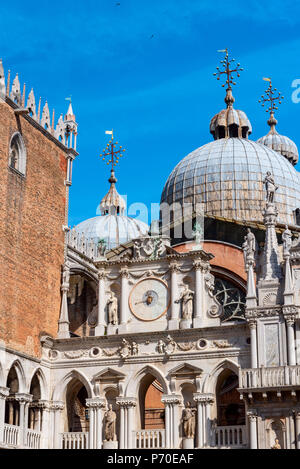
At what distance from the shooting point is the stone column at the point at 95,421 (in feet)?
103

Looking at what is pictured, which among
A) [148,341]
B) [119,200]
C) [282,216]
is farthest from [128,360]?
[119,200]

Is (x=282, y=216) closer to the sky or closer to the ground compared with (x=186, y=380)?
closer to the sky

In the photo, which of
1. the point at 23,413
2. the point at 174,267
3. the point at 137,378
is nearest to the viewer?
the point at 23,413

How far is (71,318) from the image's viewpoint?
37438 millimetres

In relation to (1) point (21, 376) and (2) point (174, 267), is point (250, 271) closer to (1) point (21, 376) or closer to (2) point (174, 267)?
(2) point (174, 267)

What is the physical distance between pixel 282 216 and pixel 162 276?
14522 millimetres

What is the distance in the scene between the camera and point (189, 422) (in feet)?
98.9

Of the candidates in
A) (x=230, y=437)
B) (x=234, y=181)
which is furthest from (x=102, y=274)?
(x=234, y=181)

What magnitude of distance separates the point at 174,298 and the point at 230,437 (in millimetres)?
5221

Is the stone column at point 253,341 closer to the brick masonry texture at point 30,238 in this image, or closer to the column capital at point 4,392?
the brick masonry texture at point 30,238

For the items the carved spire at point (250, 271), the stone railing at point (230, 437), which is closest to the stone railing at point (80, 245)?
the carved spire at point (250, 271)

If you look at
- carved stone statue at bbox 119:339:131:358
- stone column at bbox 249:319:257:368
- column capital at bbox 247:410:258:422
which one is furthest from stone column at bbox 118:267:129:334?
column capital at bbox 247:410:258:422

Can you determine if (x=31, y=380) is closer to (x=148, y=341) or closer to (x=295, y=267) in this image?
(x=148, y=341)

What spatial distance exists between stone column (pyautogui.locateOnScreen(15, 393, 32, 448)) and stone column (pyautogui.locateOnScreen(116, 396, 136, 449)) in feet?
10.2
